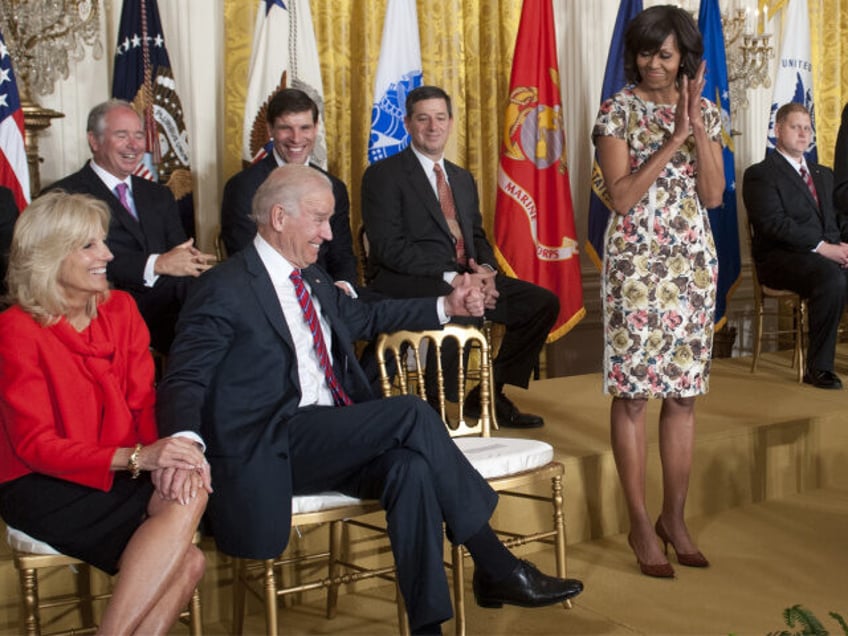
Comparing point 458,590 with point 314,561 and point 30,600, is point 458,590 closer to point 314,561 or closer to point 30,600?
point 314,561

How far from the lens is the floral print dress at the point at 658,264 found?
3373mm

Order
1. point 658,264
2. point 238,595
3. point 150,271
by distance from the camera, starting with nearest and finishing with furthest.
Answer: point 238,595
point 658,264
point 150,271

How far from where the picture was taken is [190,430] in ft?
8.30

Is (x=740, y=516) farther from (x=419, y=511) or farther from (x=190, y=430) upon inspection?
(x=190, y=430)

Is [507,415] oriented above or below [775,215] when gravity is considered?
below

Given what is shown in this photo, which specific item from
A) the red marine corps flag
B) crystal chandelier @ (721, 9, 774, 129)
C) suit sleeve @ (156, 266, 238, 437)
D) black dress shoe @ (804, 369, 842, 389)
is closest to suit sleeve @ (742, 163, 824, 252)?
black dress shoe @ (804, 369, 842, 389)

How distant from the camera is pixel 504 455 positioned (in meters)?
3.06

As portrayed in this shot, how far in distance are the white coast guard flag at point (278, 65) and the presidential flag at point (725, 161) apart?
244cm

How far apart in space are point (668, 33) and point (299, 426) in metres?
1.58

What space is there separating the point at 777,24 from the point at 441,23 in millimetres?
2809

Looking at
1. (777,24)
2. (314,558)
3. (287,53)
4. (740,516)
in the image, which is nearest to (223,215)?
(287,53)

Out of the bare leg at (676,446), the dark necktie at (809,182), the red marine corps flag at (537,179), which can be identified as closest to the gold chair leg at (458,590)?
the bare leg at (676,446)

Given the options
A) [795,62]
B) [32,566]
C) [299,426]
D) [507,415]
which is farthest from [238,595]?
[795,62]

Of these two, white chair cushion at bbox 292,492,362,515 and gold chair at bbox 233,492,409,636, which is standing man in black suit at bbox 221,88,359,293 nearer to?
gold chair at bbox 233,492,409,636
